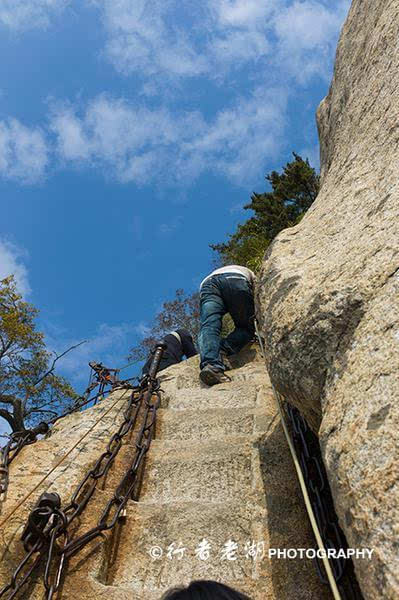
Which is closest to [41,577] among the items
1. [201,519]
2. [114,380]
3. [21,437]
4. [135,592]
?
[135,592]

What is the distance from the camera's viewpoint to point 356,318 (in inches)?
63.6

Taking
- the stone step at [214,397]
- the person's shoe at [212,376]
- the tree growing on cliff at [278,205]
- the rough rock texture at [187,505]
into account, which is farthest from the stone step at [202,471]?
the tree growing on cliff at [278,205]

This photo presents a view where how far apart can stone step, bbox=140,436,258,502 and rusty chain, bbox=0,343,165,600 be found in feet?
0.32

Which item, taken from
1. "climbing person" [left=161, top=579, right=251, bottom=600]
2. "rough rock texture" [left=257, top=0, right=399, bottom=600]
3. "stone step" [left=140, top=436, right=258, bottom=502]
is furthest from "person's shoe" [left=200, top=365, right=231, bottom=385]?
"climbing person" [left=161, top=579, right=251, bottom=600]

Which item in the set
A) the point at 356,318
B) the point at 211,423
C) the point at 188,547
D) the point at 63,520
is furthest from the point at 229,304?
the point at 356,318

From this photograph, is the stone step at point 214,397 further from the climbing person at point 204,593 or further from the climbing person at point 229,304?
the climbing person at point 204,593

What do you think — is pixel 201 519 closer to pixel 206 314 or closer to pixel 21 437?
pixel 21 437

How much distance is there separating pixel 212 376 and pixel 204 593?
2831 mm

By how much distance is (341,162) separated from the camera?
309cm

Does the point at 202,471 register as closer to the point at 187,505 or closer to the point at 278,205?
the point at 187,505

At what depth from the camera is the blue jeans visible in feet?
16.1

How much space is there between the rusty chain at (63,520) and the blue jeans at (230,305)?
88.7 inches

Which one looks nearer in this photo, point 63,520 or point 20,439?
point 63,520

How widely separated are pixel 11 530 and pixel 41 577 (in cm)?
27
